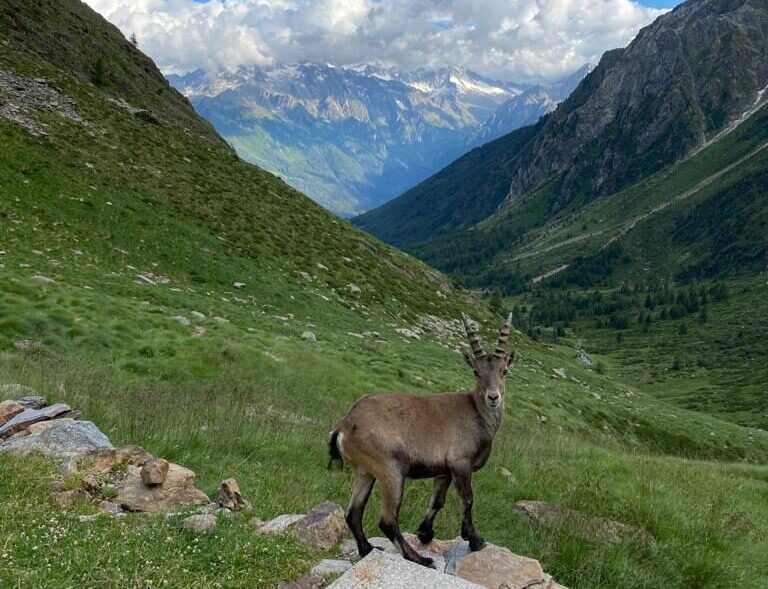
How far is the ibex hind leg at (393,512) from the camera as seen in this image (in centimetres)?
725

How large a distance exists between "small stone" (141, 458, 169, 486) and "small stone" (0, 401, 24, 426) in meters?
3.77

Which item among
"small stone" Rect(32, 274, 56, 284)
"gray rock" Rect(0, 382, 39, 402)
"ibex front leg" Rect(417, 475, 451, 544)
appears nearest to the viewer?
"ibex front leg" Rect(417, 475, 451, 544)

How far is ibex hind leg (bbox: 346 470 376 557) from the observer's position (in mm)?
7371

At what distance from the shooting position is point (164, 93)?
230 feet

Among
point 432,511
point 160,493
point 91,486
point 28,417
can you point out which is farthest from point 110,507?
point 432,511

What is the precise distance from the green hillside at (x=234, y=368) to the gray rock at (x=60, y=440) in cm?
85

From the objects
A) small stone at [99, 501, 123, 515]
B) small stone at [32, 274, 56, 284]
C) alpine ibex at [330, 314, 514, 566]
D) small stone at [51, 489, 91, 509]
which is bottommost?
small stone at [99, 501, 123, 515]

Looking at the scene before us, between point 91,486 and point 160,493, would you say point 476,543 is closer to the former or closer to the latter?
point 160,493

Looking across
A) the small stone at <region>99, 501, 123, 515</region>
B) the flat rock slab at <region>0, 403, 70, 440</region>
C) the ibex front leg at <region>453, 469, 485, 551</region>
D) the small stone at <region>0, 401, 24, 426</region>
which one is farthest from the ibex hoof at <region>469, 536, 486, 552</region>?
the small stone at <region>0, 401, 24, 426</region>

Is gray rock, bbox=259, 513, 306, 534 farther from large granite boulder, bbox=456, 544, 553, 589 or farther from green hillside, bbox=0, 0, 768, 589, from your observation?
large granite boulder, bbox=456, 544, 553, 589

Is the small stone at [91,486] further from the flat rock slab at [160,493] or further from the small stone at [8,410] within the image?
the small stone at [8,410]

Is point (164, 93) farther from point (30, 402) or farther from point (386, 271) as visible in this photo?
point (30, 402)

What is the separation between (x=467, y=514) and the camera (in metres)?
7.80

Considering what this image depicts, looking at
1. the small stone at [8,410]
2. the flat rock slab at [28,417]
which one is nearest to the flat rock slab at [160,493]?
the flat rock slab at [28,417]
